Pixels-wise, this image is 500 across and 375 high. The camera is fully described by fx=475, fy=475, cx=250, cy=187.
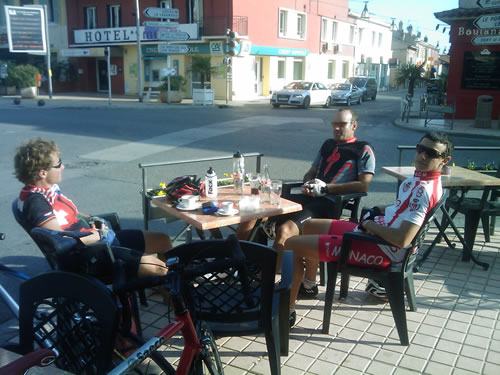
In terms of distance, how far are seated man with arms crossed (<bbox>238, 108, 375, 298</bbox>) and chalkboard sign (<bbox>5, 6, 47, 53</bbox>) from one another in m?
26.9

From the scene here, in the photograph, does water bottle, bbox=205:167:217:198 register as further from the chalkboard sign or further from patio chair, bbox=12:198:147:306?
the chalkboard sign

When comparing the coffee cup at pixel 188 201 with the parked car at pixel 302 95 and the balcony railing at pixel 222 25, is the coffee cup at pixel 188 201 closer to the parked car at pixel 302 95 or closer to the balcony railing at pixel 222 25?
the parked car at pixel 302 95

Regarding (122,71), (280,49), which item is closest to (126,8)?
(122,71)

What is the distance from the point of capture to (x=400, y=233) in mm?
3205

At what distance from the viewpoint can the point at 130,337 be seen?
2.35 metres

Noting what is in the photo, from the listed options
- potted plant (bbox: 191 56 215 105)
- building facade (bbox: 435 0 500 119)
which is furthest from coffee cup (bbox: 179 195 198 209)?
potted plant (bbox: 191 56 215 105)

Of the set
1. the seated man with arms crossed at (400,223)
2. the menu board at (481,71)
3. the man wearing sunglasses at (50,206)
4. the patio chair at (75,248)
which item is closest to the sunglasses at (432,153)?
the seated man with arms crossed at (400,223)

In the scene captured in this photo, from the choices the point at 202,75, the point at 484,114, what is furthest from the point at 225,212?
the point at 202,75

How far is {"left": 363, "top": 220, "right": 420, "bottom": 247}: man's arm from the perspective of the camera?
3.18 m

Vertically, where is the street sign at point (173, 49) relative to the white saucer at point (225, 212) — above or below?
above

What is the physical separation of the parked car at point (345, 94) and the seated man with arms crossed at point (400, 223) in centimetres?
2489

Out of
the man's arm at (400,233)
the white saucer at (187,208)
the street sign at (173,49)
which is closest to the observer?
the man's arm at (400,233)

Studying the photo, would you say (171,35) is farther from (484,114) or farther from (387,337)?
(387,337)

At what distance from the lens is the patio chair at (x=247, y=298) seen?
8.43 feet
